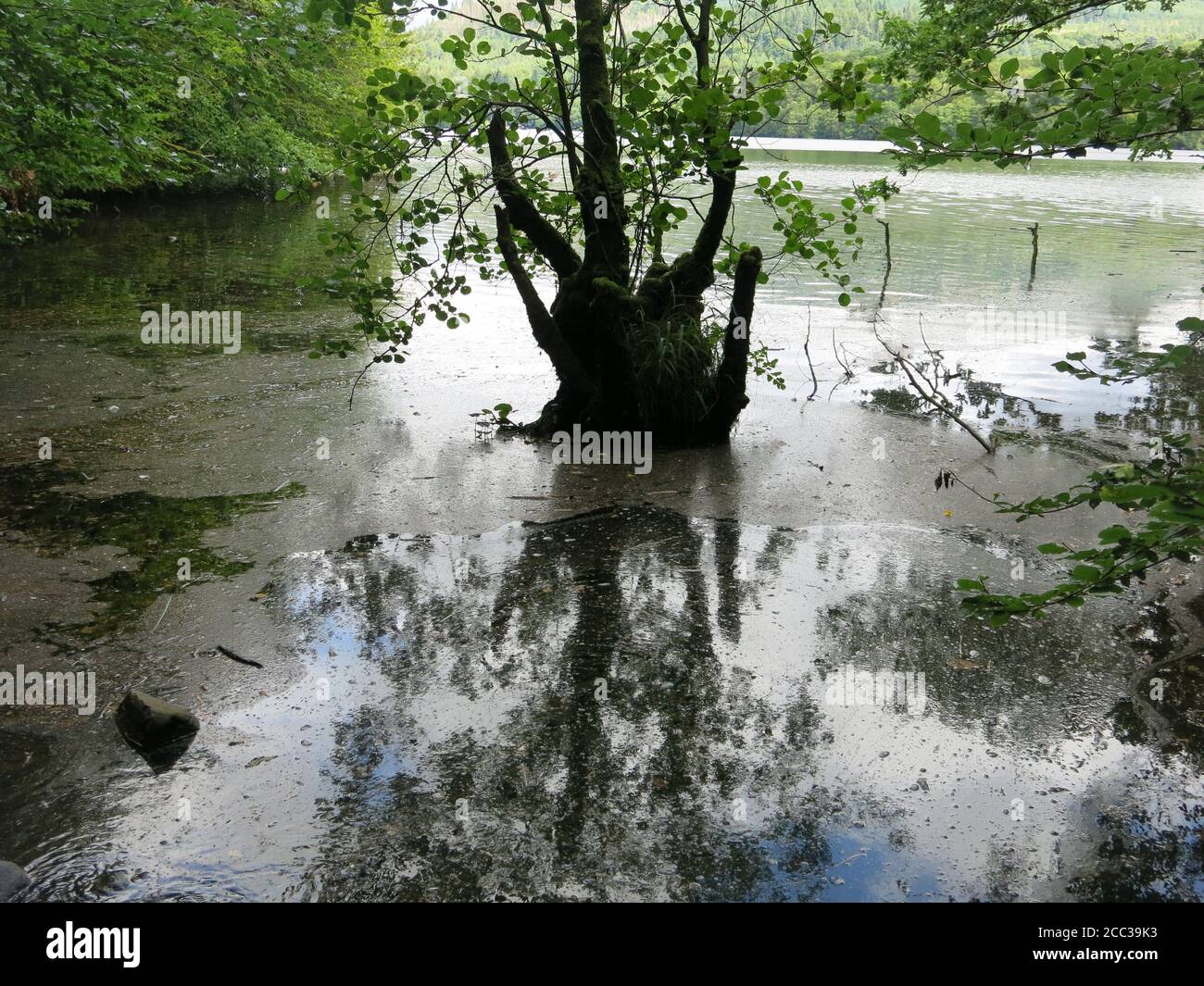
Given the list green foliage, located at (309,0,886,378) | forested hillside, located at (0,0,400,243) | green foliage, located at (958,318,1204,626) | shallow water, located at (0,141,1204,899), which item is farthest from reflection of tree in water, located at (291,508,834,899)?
forested hillside, located at (0,0,400,243)

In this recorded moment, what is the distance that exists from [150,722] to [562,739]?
1.73 meters

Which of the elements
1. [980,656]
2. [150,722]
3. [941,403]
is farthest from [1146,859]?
[941,403]

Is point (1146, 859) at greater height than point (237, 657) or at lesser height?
lesser

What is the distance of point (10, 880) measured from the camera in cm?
329

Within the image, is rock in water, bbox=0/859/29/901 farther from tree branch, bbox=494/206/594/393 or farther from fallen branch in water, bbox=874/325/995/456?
fallen branch in water, bbox=874/325/995/456

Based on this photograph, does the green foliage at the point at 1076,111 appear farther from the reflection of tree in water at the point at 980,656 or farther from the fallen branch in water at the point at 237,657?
the fallen branch in water at the point at 237,657

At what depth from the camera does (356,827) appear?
145 inches

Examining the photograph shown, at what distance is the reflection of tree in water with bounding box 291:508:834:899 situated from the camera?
3.51 m

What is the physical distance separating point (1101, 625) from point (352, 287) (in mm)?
→ 5200

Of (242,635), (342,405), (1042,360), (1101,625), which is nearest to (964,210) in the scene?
(1042,360)

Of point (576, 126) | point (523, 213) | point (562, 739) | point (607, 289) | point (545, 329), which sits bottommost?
point (562, 739)

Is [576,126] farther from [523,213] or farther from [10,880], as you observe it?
[10,880]

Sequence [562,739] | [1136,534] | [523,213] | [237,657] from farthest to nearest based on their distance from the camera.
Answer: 1. [523,213]
2. [237,657]
3. [562,739]
4. [1136,534]

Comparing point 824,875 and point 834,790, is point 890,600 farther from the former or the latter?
point 824,875
